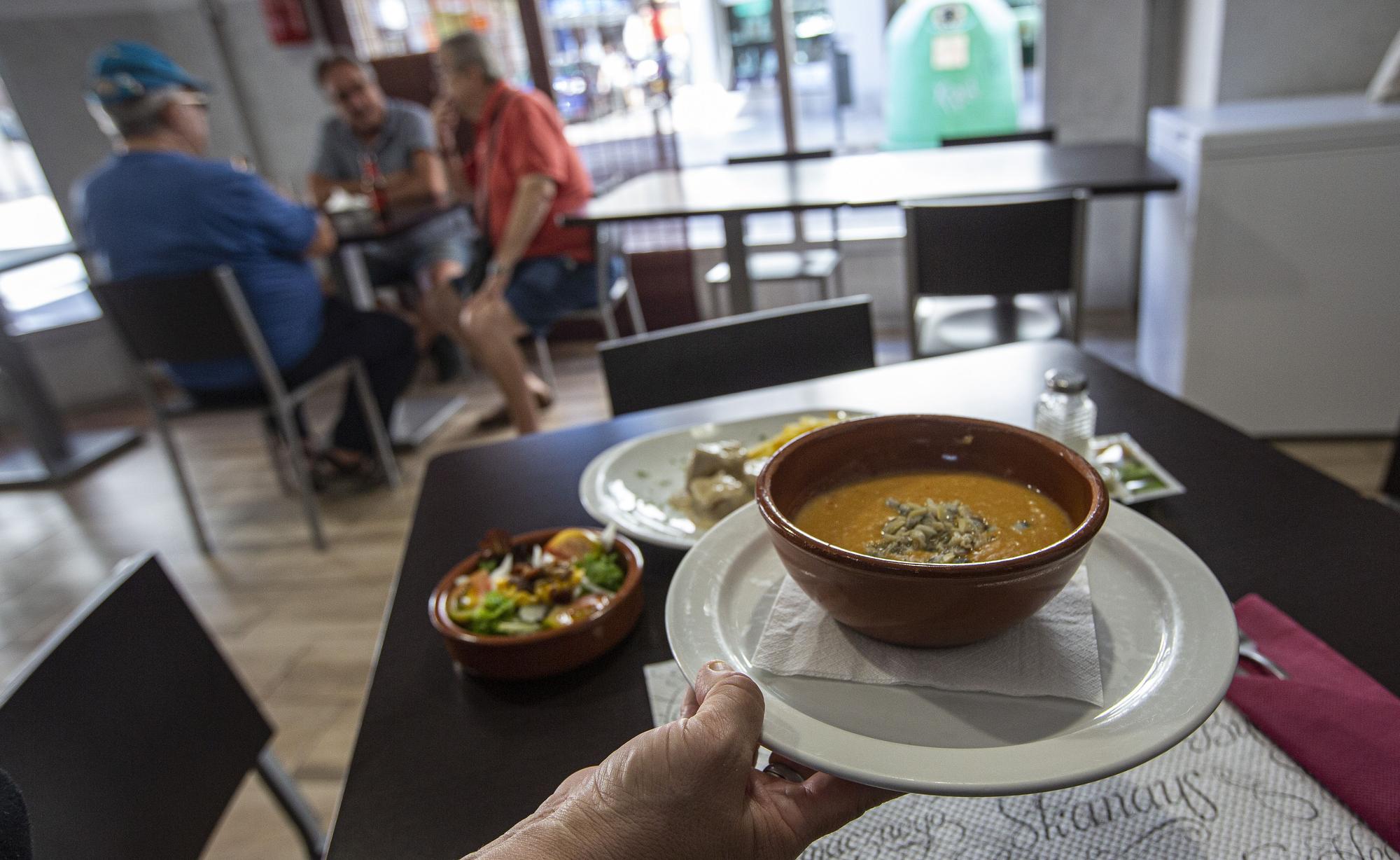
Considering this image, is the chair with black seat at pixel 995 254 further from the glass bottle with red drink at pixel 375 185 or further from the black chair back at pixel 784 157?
the glass bottle with red drink at pixel 375 185

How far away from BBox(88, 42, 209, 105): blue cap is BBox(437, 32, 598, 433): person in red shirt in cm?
89

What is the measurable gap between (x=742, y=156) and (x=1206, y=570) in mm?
3155

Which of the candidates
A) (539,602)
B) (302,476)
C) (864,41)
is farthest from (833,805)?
(864,41)

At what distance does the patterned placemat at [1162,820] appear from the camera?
0.55 meters

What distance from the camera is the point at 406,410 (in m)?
3.81

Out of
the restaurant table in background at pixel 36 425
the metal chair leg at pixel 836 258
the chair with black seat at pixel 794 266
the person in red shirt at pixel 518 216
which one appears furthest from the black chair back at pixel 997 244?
the restaurant table in background at pixel 36 425

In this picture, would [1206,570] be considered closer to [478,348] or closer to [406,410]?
[478,348]

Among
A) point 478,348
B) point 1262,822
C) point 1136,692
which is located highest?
point 1136,692

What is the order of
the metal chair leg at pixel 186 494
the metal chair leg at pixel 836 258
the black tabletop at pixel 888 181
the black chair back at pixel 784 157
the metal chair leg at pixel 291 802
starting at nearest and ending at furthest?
the metal chair leg at pixel 291 802 < the black tabletop at pixel 888 181 < the metal chair leg at pixel 186 494 < the metal chair leg at pixel 836 258 < the black chair back at pixel 784 157

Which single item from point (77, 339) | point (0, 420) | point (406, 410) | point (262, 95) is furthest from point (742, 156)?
point (0, 420)

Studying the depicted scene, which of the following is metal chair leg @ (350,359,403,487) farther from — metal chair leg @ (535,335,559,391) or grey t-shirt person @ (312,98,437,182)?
grey t-shirt person @ (312,98,437,182)

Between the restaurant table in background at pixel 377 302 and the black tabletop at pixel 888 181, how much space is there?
722mm

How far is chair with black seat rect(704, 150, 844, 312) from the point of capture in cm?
310

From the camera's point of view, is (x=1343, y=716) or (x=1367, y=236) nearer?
(x=1343, y=716)
